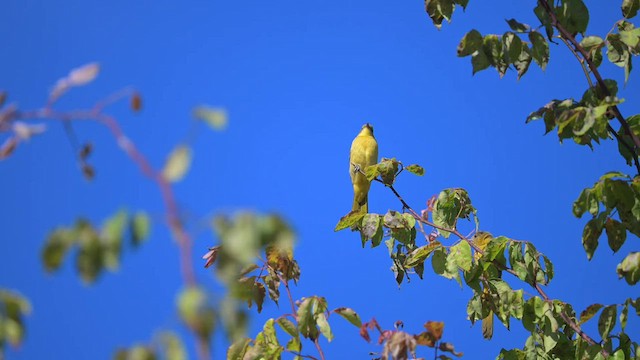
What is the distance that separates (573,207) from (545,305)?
67cm

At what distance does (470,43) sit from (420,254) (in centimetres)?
112

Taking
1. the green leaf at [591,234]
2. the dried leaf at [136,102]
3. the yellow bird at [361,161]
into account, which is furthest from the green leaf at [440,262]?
the yellow bird at [361,161]

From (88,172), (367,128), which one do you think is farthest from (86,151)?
(367,128)

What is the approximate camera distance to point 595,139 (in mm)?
3090

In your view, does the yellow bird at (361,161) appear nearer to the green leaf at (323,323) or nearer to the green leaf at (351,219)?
the green leaf at (351,219)

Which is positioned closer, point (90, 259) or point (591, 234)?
point (90, 259)

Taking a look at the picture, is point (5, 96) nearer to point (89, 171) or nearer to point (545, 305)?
point (89, 171)

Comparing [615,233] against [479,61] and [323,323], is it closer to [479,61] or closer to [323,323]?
[479,61]

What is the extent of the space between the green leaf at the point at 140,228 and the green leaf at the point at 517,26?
88.6 inches

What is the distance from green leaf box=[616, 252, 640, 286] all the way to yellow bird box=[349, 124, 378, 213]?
6.95 metres

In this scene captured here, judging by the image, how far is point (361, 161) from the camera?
32.5ft

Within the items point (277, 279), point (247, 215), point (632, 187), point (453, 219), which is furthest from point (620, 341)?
point (247, 215)

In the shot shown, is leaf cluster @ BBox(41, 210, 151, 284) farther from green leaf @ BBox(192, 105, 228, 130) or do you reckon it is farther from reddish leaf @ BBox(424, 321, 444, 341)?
reddish leaf @ BBox(424, 321, 444, 341)

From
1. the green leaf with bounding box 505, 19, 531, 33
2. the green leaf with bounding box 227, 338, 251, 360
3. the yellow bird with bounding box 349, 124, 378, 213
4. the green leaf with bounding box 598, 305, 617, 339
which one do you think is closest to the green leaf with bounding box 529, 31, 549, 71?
the green leaf with bounding box 505, 19, 531, 33
